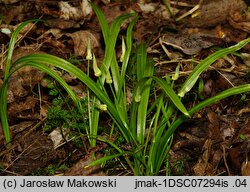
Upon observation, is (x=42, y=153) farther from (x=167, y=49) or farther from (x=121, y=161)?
(x=167, y=49)

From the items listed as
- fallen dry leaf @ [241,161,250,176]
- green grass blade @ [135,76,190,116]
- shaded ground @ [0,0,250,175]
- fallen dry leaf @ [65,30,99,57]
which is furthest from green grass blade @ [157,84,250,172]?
fallen dry leaf @ [65,30,99,57]

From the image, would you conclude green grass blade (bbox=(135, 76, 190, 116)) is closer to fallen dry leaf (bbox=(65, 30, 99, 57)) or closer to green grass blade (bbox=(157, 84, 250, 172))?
green grass blade (bbox=(157, 84, 250, 172))

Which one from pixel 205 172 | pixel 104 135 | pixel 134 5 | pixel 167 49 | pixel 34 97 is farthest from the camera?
pixel 134 5

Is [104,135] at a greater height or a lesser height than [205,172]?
greater

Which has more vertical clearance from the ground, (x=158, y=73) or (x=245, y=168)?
(x=158, y=73)

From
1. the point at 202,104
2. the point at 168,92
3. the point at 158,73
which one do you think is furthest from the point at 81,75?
the point at 158,73

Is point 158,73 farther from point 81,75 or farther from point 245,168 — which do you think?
point 245,168

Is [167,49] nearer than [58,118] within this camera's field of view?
No

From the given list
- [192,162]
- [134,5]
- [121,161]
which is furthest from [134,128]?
[134,5]

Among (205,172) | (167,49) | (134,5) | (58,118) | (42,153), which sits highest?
(134,5)
